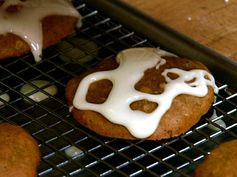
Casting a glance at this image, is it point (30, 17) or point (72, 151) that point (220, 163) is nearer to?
point (72, 151)

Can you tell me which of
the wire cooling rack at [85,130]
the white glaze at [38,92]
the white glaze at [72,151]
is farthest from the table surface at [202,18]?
the white glaze at [72,151]

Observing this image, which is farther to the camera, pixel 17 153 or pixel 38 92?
pixel 38 92

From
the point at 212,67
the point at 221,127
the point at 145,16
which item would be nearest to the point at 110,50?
the point at 145,16

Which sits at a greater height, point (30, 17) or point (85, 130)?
point (30, 17)

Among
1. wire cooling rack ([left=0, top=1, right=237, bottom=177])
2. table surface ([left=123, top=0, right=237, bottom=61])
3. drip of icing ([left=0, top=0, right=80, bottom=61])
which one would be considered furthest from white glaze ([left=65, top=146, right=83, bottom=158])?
table surface ([left=123, top=0, right=237, bottom=61])

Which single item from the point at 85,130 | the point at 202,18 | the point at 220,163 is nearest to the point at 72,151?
the point at 85,130

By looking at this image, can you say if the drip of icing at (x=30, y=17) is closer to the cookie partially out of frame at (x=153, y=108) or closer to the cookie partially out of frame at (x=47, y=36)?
the cookie partially out of frame at (x=47, y=36)
